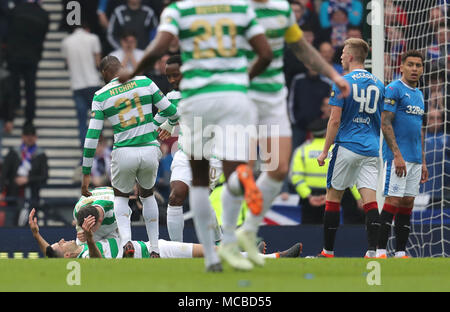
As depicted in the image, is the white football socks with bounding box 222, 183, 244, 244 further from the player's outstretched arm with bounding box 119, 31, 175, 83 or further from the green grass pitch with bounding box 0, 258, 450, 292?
the player's outstretched arm with bounding box 119, 31, 175, 83

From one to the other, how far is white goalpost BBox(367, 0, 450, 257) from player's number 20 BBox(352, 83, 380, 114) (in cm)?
259

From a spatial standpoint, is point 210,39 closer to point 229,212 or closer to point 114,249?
point 229,212

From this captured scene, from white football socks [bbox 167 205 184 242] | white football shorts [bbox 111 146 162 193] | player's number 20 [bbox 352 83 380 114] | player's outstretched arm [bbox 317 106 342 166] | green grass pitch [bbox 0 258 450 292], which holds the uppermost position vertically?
player's number 20 [bbox 352 83 380 114]

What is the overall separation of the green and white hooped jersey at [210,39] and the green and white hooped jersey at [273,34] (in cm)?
73

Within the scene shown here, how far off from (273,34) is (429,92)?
6.24 meters

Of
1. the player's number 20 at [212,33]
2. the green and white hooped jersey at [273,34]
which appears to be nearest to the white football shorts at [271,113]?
the green and white hooped jersey at [273,34]

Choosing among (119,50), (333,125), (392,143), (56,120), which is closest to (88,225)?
(333,125)

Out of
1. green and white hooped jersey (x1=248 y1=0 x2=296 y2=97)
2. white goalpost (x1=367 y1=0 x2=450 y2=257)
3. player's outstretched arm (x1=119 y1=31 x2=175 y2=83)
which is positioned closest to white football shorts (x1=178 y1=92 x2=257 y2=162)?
player's outstretched arm (x1=119 y1=31 x2=175 y2=83)

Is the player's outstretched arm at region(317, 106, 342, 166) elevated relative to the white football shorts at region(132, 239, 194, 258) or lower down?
elevated

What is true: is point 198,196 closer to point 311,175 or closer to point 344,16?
point 311,175

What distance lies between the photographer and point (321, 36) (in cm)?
1778

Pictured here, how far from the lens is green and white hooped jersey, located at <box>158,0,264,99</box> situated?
24.9 ft

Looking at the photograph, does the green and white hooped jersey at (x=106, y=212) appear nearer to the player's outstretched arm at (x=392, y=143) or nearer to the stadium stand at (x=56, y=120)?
the player's outstretched arm at (x=392, y=143)
